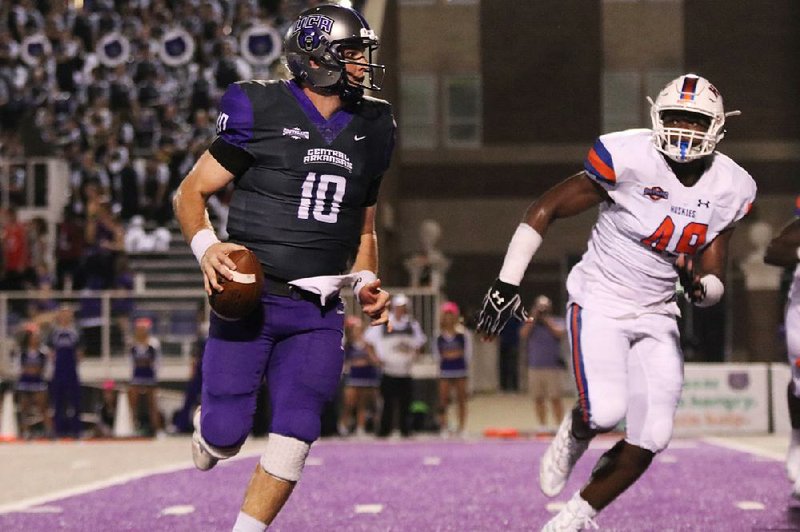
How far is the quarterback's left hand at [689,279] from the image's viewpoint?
5103 mm

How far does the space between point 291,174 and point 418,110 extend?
22880 millimetres

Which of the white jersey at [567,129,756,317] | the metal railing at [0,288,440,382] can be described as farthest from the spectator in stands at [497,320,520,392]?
the white jersey at [567,129,756,317]

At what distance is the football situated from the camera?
187 inches

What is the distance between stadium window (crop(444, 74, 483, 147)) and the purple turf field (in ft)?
54.5

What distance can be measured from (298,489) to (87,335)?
28.2 ft

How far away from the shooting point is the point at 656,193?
5.58m

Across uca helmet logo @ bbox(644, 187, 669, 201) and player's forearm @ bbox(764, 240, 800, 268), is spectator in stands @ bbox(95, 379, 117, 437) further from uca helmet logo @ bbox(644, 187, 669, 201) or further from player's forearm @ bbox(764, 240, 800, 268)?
uca helmet logo @ bbox(644, 187, 669, 201)

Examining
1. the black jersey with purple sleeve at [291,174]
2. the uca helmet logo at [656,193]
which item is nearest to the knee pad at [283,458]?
the black jersey with purple sleeve at [291,174]

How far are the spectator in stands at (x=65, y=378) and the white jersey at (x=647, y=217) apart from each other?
415 inches

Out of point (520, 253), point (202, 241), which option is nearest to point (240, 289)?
point (202, 241)

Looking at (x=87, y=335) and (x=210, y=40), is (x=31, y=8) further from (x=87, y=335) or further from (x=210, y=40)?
(x=87, y=335)

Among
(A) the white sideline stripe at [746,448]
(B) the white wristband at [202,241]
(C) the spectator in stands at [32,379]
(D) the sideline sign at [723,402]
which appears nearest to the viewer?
(B) the white wristband at [202,241]

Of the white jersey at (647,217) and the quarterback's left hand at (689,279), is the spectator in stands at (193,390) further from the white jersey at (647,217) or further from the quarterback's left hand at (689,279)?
the quarterback's left hand at (689,279)

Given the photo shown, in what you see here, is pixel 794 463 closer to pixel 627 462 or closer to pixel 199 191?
pixel 627 462
